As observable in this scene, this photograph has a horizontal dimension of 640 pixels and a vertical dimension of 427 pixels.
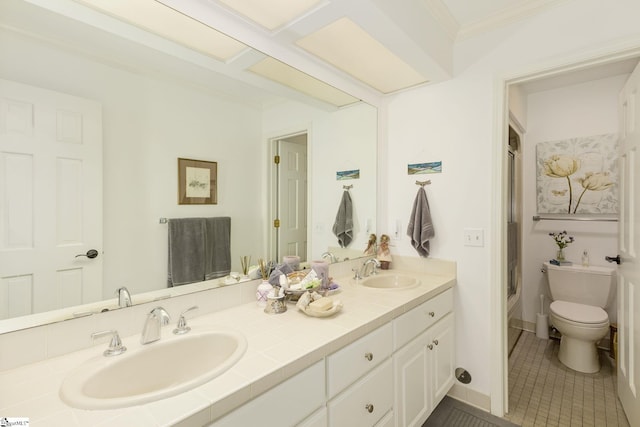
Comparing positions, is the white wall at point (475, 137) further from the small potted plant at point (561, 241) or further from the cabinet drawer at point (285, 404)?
the small potted plant at point (561, 241)

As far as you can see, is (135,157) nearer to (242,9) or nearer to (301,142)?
(242,9)

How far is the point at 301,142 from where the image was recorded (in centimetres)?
183

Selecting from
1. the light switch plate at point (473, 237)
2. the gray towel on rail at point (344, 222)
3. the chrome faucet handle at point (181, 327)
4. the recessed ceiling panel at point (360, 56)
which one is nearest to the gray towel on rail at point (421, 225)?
the light switch plate at point (473, 237)

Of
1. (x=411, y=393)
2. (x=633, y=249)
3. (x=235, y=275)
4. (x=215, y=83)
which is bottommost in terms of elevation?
(x=411, y=393)

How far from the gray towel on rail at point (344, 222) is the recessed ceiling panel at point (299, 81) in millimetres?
643

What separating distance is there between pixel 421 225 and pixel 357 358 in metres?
1.18

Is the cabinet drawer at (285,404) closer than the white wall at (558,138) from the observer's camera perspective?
Yes

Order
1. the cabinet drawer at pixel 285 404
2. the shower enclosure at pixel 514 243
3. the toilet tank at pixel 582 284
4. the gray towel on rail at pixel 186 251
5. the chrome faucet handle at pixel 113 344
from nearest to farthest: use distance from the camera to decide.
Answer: the cabinet drawer at pixel 285 404, the chrome faucet handle at pixel 113 344, the gray towel on rail at pixel 186 251, the toilet tank at pixel 582 284, the shower enclosure at pixel 514 243

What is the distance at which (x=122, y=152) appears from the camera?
1.10 meters

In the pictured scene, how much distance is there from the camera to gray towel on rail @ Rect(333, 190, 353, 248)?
2.08 metres

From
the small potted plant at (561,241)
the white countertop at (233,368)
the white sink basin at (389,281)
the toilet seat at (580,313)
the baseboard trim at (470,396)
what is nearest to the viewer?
the white countertop at (233,368)

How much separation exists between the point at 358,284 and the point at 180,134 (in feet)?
4.30

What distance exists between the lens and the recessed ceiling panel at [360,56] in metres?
1.53

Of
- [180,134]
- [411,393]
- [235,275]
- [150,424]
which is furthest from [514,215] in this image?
[150,424]
